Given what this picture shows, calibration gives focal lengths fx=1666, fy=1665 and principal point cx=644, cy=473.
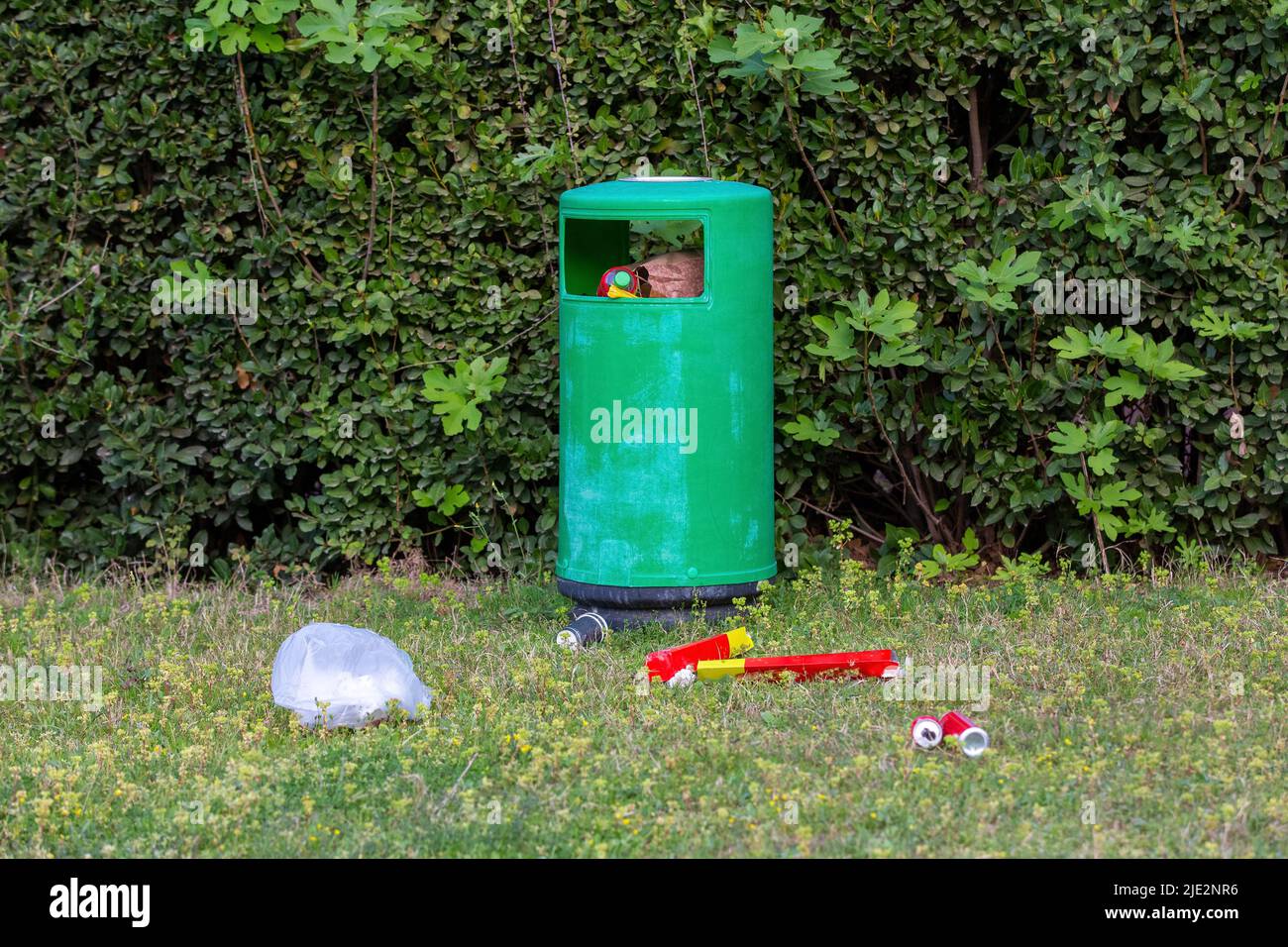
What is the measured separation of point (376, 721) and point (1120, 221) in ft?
9.63

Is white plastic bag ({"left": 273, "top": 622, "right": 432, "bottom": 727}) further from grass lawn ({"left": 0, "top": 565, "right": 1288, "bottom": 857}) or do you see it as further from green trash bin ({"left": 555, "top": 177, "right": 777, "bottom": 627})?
green trash bin ({"left": 555, "top": 177, "right": 777, "bottom": 627})

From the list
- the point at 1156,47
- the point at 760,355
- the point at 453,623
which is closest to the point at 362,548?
the point at 453,623

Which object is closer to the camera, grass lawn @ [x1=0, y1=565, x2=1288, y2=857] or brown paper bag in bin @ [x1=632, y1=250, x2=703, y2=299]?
grass lawn @ [x1=0, y1=565, x2=1288, y2=857]

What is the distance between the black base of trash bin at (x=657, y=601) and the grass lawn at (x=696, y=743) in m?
0.07

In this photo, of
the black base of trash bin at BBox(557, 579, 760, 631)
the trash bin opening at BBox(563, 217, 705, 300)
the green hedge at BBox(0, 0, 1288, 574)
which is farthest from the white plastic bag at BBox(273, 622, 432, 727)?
the green hedge at BBox(0, 0, 1288, 574)

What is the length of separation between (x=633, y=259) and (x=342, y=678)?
7.09ft

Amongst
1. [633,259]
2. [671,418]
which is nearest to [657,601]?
[671,418]

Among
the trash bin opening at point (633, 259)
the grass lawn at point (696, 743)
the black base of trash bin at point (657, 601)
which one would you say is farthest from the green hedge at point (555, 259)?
the black base of trash bin at point (657, 601)

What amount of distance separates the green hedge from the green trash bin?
627 mm

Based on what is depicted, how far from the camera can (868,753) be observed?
13.6 feet

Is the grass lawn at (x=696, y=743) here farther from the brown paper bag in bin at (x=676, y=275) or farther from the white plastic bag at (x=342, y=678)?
the brown paper bag in bin at (x=676, y=275)

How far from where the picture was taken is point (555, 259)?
6.05 meters

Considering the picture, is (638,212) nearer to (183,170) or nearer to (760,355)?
(760,355)

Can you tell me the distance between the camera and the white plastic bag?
178 inches
